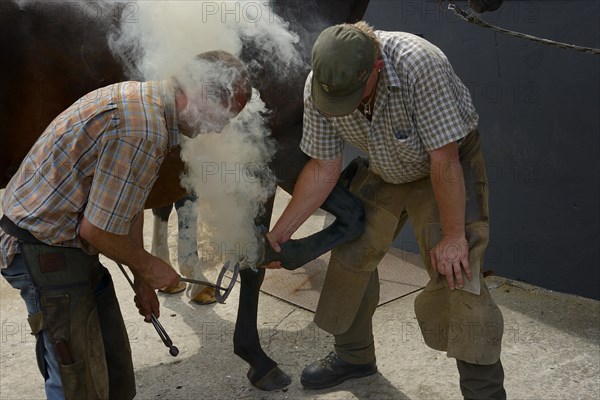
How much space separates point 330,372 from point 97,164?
1.60m

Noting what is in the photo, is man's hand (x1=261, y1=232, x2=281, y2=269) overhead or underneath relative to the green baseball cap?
underneath

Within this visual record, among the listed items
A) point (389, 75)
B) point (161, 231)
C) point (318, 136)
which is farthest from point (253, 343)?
point (389, 75)

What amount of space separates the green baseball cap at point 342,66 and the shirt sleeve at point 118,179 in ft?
2.07

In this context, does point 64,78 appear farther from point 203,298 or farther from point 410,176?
point 203,298

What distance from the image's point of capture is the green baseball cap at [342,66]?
2.37 m

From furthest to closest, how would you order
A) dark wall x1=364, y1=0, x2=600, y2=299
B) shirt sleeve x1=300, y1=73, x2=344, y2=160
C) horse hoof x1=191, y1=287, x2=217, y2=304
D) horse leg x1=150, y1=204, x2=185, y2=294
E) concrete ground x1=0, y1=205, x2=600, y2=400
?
1. horse leg x1=150, y1=204, x2=185, y2=294
2. horse hoof x1=191, y1=287, x2=217, y2=304
3. dark wall x1=364, y1=0, x2=600, y2=299
4. concrete ground x1=0, y1=205, x2=600, y2=400
5. shirt sleeve x1=300, y1=73, x2=344, y2=160

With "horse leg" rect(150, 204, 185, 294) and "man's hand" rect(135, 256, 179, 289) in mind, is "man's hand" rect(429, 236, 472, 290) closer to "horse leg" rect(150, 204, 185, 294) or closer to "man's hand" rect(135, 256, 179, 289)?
"man's hand" rect(135, 256, 179, 289)

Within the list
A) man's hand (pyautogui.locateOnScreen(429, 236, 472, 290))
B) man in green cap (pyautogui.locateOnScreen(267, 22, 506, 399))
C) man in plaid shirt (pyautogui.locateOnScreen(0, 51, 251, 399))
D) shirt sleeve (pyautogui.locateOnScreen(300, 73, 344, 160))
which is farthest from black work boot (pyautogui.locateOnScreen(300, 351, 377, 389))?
man in plaid shirt (pyautogui.locateOnScreen(0, 51, 251, 399))

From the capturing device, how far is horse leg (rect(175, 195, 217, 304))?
12.1 feet

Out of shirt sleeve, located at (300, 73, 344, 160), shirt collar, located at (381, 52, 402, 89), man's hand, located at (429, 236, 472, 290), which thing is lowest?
man's hand, located at (429, 236, 472, 290)

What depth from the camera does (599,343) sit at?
343 cm

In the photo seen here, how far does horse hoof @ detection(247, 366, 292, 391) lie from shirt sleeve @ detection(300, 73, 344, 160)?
1030 millimetres

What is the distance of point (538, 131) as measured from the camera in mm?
4035

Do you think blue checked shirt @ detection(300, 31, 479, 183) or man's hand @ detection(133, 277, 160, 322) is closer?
blue checked shirt @ detection(300, 31, 479, 183)
